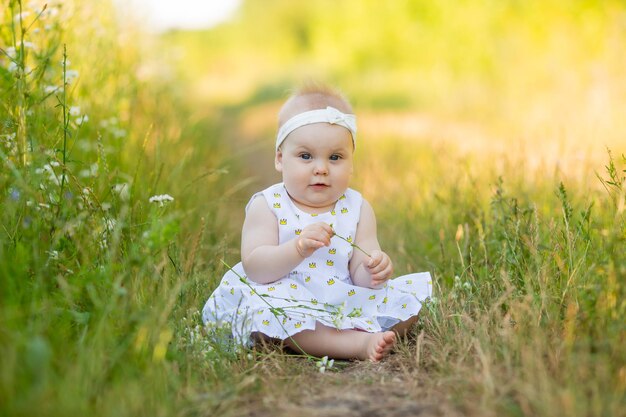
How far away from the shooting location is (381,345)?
255 cm

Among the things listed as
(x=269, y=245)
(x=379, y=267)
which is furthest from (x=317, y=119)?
(x=379, y=267)

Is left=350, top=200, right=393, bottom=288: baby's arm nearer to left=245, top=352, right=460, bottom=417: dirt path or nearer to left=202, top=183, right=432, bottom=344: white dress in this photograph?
left=202, top=183, right=432, bottom=344: white dress

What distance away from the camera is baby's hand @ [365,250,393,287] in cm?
270

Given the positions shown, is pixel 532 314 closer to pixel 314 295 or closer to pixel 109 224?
pixel 314 295

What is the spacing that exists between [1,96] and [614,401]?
2551 millimetres

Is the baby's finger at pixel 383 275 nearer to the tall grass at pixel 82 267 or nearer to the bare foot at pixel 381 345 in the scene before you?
the bare foot at pixel 381 345

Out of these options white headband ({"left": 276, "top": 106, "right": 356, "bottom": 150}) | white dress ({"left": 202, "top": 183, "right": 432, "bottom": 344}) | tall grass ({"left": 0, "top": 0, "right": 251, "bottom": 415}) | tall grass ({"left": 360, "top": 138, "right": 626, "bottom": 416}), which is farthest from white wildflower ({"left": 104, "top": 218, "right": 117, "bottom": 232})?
tall grass ({"left": 360, "top": 138, "right": 626, "bottom": 416})

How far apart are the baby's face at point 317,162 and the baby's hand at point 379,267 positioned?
0.36 metres

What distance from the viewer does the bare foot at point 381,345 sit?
8.38 feet

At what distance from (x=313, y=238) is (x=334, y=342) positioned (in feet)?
1.37

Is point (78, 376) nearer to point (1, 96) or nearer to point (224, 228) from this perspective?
point (1, 96)

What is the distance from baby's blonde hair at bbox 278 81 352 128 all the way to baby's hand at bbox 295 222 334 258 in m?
0.56

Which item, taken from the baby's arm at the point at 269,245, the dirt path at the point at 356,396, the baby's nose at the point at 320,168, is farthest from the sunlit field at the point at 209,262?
the baby's nose at the point at 320,168

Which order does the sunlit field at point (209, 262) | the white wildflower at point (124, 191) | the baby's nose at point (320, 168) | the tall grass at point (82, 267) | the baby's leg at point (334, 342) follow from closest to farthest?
the tall grass at point (82, 267) < the sunlit field at point (209, 262) < the baby's leg at point (334, 342) < the baby's nose at point (320, 168) < the white wildflower at point (124, 191)
